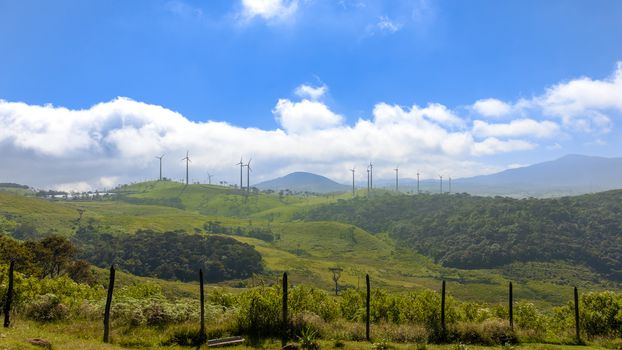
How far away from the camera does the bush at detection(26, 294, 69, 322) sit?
2666cm

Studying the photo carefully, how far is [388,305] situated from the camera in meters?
30.7

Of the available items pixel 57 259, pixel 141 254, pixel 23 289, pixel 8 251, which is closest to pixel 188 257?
pixel 141 254

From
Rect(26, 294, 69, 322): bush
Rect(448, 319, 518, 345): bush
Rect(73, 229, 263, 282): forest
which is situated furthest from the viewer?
Rect(73, 229, 263, 282): forest

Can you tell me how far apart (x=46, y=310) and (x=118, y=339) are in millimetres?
7328

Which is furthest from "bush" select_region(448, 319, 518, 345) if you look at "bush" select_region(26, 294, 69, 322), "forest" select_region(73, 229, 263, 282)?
"forest" select_region(73, 229, 263, 282)

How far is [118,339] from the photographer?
2295 centimetres

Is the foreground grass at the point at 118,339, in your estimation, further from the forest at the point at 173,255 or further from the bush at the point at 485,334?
the forest at the point at 173,255

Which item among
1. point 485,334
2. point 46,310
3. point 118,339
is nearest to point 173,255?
point 46,310

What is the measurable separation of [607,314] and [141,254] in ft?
533

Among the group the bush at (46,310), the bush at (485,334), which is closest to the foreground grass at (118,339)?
the bush at (485,334)

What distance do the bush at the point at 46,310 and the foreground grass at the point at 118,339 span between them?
1059mm

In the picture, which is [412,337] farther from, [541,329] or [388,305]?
[541,329]

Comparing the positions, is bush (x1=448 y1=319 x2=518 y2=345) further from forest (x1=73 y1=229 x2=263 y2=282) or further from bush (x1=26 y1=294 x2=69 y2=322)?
forest (x1=73 y1=229 x2=263 y2=282)

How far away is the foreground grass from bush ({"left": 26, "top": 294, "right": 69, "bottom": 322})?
106cm
